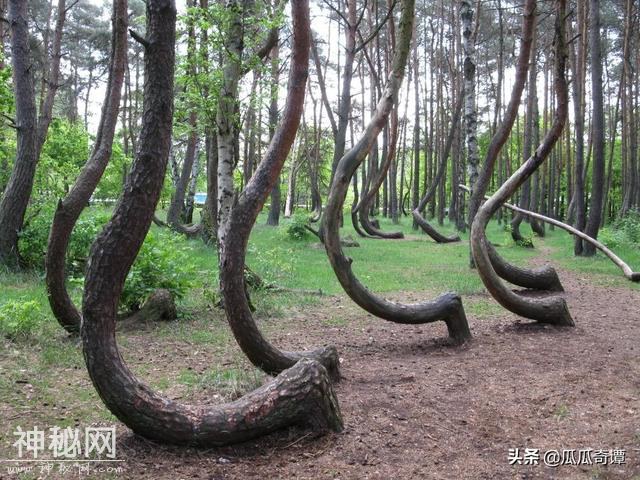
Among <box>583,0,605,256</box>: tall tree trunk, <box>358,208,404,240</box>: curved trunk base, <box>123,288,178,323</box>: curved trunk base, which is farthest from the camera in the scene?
<box>358,208,404,240</box>: curved trunk base

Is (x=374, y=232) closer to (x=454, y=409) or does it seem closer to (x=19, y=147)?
(x=19, y=147)

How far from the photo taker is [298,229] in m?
16.2

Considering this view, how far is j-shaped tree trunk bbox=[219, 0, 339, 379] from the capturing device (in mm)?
4262

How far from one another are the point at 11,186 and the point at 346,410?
734 centimetres

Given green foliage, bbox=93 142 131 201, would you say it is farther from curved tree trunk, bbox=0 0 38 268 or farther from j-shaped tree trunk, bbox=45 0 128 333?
j-shaped tree trunk, bbox=45 0 128 333

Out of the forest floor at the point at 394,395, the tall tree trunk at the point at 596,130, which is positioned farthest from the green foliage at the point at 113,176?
the tall tree trunk at the point at 596,130

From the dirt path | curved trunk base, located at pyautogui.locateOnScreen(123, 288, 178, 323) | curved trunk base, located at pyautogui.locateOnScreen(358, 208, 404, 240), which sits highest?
curved trunk base, located at pyautogui.locateOnScreen(358, 208, 404, 240)

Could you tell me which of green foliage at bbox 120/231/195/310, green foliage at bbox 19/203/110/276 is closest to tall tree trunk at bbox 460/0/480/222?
green foliage at bbox 120/231/195/310

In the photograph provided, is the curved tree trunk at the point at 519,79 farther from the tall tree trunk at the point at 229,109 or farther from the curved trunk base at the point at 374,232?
the curved trunk base at the point at 374,232

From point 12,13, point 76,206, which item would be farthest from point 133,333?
point 12,13

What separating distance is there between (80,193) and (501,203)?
16.4ft

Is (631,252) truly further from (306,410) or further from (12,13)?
(12,13)

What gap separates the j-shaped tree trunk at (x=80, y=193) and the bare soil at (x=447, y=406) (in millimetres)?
854

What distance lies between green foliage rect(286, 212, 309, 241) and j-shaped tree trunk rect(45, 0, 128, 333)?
10492 mm
